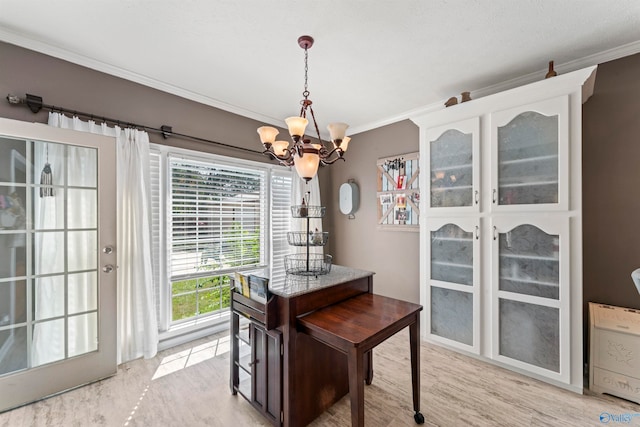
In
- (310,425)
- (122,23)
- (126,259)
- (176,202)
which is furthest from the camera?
(176,202)

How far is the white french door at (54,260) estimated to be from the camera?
1.96 metres

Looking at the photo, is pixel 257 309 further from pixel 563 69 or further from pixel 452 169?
pixel 563 69

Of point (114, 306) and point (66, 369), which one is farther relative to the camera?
point (114, 306)

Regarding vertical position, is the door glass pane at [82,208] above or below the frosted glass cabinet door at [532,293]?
above

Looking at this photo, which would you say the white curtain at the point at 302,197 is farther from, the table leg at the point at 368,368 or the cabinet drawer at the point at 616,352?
the cabinet drawer at the point at 616,352

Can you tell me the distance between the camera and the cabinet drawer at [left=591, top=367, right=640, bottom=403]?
6.26 feet

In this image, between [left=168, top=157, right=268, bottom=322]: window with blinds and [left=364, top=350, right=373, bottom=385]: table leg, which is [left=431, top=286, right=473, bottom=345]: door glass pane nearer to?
[left=364, top=350, right=373, bottom=385]: table leg

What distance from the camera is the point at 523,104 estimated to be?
2.25 m

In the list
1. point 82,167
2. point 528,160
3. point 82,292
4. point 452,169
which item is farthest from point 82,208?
point 528,160

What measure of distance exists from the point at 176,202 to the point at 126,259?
2.31 feet

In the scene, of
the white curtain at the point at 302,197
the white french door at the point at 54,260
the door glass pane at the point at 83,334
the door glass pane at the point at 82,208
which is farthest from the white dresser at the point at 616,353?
the door glass pane at the point at 82,208

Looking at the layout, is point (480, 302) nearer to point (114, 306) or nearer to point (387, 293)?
point (387, 293)

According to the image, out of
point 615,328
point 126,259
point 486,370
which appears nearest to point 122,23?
point 126,259

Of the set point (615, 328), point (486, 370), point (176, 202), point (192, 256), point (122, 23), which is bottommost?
point (486, 370)
